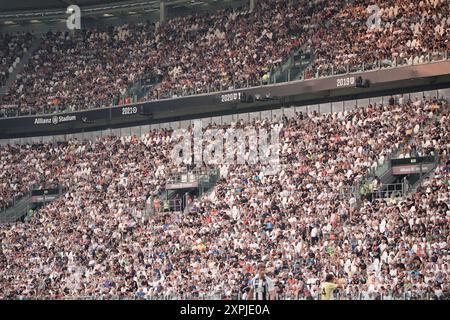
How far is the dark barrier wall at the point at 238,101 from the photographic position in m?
42.2

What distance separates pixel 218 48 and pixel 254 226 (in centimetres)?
1386

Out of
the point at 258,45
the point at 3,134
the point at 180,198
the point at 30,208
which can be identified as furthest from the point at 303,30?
the point at 3,134

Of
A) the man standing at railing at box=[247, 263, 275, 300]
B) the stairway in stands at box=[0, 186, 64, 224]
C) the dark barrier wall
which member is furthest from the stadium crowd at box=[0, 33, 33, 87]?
the man standing at railing at box=[247, 263, 275, 300]

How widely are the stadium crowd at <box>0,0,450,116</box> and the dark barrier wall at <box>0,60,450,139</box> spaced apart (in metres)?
0.58

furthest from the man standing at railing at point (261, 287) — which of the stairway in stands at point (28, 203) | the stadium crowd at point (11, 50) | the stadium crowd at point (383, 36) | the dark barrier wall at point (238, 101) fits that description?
the stadium crowd at point (11, 50)

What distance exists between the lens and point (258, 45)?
4856cm

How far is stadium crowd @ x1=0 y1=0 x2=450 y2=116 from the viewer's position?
140ft

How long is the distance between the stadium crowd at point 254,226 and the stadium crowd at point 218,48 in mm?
2457

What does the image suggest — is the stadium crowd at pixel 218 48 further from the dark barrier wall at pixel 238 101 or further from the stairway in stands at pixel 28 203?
the stairway in stands at pixel 28 203

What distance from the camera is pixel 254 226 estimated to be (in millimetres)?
39406

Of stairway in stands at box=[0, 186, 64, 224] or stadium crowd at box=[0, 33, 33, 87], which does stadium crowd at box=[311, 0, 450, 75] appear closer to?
stairway in stands at box=[0, 186, 64, 224]

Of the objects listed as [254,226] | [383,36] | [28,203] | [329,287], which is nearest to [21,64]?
[28,203]

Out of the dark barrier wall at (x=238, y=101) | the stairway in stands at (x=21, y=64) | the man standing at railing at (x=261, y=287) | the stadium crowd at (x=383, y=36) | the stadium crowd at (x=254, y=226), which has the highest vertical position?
the stairway in stands at (x=21, y=64)

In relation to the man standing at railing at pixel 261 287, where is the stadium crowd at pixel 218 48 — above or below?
above
